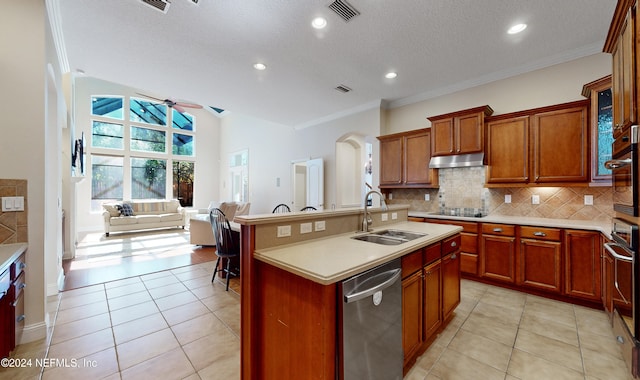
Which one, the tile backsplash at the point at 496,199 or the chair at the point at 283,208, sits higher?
the tile backsplash at the point at 496,199

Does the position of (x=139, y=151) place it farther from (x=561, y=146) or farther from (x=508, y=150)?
(x=561, y=146)

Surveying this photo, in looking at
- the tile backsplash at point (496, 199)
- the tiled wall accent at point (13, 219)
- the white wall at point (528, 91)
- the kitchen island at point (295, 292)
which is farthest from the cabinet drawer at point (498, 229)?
the tiled wall accent at point (13, 219)

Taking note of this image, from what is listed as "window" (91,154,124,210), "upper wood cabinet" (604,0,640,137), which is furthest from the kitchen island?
"window" (91,154,124,210)

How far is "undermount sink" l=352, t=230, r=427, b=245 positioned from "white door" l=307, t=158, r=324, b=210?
3.57 metres

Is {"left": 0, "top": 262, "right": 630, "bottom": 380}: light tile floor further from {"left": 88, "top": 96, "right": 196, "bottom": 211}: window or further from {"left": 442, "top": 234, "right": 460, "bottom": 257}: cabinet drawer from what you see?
{"left": 88, "top": 96, "right": 196, "bottom": 211}: window

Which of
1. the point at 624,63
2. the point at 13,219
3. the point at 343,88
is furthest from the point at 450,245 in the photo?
the point at 13,219

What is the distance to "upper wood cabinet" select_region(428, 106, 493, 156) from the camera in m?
3.67

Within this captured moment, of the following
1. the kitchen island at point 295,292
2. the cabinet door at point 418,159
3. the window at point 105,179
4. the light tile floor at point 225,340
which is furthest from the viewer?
the window at point 105,179

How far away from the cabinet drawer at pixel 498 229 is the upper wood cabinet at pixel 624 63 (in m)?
1.42

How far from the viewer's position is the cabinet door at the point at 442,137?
3.94 m

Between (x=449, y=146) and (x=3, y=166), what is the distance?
4947 millimetres

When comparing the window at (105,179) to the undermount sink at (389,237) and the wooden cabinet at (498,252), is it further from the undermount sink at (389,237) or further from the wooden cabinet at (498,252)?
the wooden cabinet at (498,252)

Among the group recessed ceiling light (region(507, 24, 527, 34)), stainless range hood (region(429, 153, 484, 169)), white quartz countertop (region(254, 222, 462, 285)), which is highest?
recessed ceiling light (region(507, 24, 527, 34))

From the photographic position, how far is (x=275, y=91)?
4.55 m
